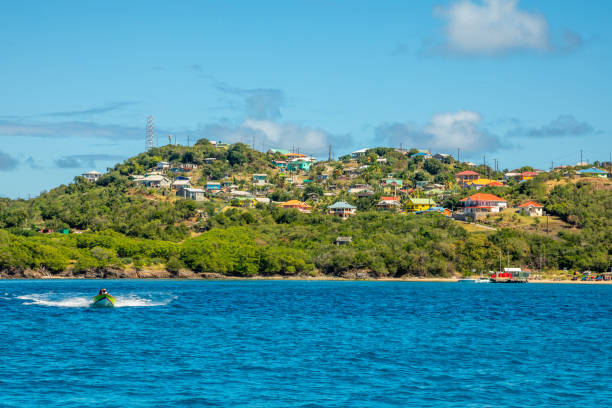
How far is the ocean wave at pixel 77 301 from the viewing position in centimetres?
7688

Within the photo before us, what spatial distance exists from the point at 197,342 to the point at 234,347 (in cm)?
347

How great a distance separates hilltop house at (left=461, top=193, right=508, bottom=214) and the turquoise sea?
340 ft

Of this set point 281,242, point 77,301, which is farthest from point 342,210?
point 77,301

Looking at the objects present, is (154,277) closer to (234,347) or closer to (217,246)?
(217,246)

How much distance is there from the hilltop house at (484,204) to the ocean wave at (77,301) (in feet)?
372

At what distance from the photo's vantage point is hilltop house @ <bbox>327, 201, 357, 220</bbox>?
622 ft

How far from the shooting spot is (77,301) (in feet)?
261

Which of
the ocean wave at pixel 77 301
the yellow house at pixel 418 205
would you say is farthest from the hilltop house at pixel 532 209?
the ocean wave at pixel 77 301

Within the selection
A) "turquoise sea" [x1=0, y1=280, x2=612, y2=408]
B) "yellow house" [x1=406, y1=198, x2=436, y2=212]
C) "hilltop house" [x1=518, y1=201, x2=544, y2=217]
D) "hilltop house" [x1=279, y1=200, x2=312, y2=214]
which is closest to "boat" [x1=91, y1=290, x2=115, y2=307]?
"turquoise sea" [x1=0, y1=280, x2=612, y2=408]

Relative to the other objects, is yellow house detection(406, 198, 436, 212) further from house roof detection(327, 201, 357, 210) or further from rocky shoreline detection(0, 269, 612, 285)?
rocky shoreline detection(0, 269, 612, 285)

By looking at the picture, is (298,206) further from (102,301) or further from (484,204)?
(102,301)

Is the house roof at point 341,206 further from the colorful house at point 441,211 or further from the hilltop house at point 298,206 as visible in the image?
the colorful house at point 441,211

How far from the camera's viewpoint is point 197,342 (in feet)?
158

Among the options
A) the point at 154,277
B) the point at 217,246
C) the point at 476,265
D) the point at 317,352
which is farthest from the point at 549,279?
the point at 317,352
